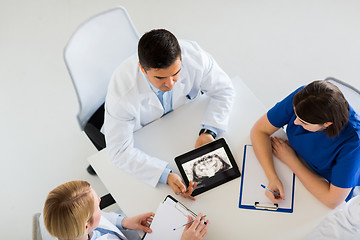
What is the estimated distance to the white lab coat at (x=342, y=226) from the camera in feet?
4.56

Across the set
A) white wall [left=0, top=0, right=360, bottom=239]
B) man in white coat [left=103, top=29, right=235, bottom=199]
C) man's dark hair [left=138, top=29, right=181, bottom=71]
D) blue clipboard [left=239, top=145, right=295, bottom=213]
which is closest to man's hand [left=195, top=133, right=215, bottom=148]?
man in white coat [left=103, top=29, right=235, bottom=199]

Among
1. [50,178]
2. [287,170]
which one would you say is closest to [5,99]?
[50,178]

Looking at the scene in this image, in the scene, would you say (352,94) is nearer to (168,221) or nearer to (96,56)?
(168,221)

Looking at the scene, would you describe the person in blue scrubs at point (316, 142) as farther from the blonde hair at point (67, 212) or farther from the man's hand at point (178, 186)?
the blonde hair at point (67, 212)

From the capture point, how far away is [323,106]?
1359 mm

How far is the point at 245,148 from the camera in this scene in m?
1.71

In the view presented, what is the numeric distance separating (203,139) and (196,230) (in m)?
0.40

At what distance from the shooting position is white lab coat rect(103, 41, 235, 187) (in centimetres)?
168

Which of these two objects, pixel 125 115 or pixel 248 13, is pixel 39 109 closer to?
pixel 125 115

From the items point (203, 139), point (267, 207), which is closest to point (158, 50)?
point (203, 139)

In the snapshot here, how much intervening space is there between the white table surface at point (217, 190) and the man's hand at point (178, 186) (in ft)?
0.09

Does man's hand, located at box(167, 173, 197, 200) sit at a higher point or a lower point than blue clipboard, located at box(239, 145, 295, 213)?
higher

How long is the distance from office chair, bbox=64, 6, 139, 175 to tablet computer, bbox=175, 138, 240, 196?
0.44 meters

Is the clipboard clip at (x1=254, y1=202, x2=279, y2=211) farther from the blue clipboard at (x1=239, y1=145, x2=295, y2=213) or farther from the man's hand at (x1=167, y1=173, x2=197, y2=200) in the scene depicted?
the man's hand at (x1=167, y1=173, x2=197, y2=200)
